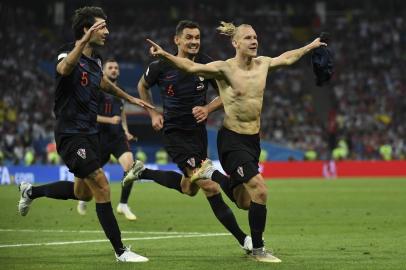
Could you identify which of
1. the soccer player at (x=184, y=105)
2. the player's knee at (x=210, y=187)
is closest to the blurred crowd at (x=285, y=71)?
the soccer player at (x=184, y=105)

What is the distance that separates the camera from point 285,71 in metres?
50.9

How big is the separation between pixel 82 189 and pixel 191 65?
2.28 meters

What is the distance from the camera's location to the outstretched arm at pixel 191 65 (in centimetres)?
1044

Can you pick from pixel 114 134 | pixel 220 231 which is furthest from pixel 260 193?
pixel 114 134

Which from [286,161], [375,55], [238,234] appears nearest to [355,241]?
[238,234]

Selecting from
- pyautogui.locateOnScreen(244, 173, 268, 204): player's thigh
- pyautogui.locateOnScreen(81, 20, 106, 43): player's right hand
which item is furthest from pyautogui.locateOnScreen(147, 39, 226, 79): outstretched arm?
pyautogui.locateOnScreen(244, 173, 268, 204): player's thigh

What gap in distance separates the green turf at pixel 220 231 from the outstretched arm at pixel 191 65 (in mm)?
2125

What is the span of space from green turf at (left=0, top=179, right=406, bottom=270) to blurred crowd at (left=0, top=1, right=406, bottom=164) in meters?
18.1

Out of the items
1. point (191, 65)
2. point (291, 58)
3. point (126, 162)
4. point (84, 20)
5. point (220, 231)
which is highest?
point (84, 20)

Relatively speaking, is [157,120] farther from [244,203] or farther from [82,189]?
[244,203]

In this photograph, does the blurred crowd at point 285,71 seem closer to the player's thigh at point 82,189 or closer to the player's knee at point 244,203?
the player's thigh at point 82,189

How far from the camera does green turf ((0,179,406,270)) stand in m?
10.4

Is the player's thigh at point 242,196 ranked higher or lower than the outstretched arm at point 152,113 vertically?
lower

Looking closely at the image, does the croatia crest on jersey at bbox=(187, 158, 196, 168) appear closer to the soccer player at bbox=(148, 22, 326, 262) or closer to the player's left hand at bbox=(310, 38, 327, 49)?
the soccer player at bbox=(148, 22, 326, 262)
